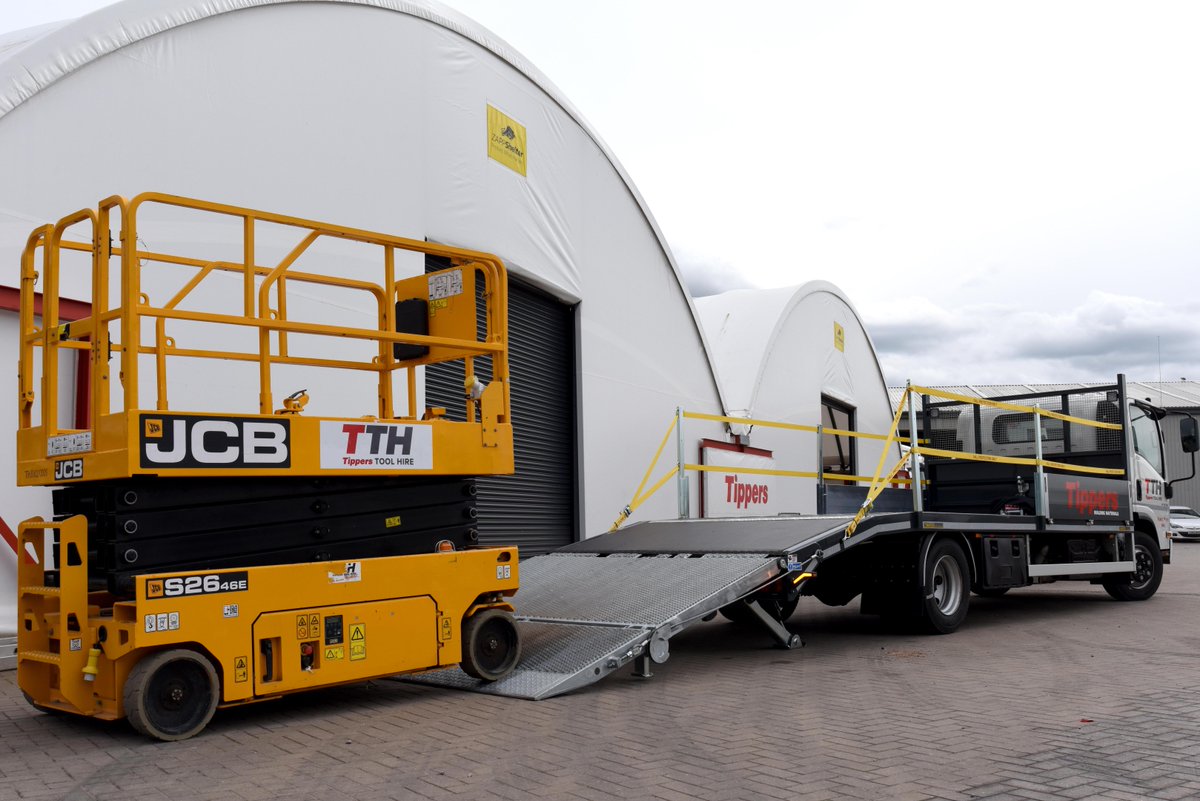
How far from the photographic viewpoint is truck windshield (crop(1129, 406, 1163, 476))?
14.3 m

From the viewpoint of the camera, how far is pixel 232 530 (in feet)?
20.6

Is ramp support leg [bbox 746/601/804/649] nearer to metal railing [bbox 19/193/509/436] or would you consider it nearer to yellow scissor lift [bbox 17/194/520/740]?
yellow scissor lift [bbox 17/194/520/740]

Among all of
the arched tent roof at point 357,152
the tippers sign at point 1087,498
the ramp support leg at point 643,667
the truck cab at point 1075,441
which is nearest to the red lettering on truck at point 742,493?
the arched tent roof at point 357,152

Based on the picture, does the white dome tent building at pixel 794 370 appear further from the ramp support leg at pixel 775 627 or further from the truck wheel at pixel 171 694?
the truck wheel at pixel 171 694

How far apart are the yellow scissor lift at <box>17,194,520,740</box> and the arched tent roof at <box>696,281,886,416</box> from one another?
1229 cm

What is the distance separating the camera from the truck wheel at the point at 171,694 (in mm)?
5773

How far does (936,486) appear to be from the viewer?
13.0m

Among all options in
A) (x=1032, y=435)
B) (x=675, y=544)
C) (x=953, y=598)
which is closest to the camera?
(x=675, y=544)

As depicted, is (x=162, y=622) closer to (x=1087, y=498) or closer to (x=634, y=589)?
(x=634, y=589)

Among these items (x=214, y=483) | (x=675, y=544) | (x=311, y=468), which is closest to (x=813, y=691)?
(x=675, y=544)

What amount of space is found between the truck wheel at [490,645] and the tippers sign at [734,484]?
1017 centimetres

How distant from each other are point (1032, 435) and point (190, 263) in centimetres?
996

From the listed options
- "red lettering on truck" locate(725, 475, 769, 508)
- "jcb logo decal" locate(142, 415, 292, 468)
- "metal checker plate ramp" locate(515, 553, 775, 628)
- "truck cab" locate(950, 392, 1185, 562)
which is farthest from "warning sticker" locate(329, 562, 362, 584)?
"red lettering on truck" locate(725, 475, 769, 508)

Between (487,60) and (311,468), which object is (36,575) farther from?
(487,60)
